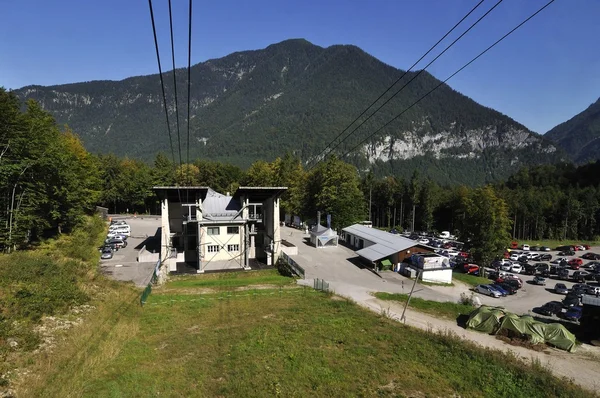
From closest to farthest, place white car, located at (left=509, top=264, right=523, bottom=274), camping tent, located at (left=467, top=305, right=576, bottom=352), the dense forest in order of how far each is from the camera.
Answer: camping tent, located at (left=467, top=305, right=576, bottom=352) < the dense forest < white car, located at (left=509, top=264, right=523, bottom=274)

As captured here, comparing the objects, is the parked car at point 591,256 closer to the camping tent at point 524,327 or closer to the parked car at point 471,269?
the parked car at point 471,269

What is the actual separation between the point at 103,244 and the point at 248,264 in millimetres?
21002

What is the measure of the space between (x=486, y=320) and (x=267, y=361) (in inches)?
605

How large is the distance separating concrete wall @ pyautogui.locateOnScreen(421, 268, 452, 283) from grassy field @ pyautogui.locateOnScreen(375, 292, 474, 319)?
378 inches

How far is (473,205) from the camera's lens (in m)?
47.3

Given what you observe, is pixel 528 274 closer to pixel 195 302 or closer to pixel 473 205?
pixel 473 205

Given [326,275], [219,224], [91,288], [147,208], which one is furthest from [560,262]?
[147,208]

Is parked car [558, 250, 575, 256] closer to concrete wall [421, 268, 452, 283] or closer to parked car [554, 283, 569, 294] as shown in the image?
parked car [554, 283, 569, 294]

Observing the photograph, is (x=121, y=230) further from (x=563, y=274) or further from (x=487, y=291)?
(x=563, y=274)

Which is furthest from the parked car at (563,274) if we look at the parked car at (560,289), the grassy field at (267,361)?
the grassy field at (267,361)

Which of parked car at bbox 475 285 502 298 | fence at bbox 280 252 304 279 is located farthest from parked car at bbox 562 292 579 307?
fence at bbox 280 252 304 279

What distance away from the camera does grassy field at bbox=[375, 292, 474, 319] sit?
24.7m

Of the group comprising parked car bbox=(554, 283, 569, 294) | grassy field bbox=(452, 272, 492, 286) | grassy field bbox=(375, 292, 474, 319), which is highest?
grassy field bbox=(375, 292, 474, 319)

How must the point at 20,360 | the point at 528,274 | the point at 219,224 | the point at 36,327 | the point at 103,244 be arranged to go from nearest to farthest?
the point at 20,360 < the point at 36,327 < the point at 219,224 < the point at 103,244 < the point at 528,274
